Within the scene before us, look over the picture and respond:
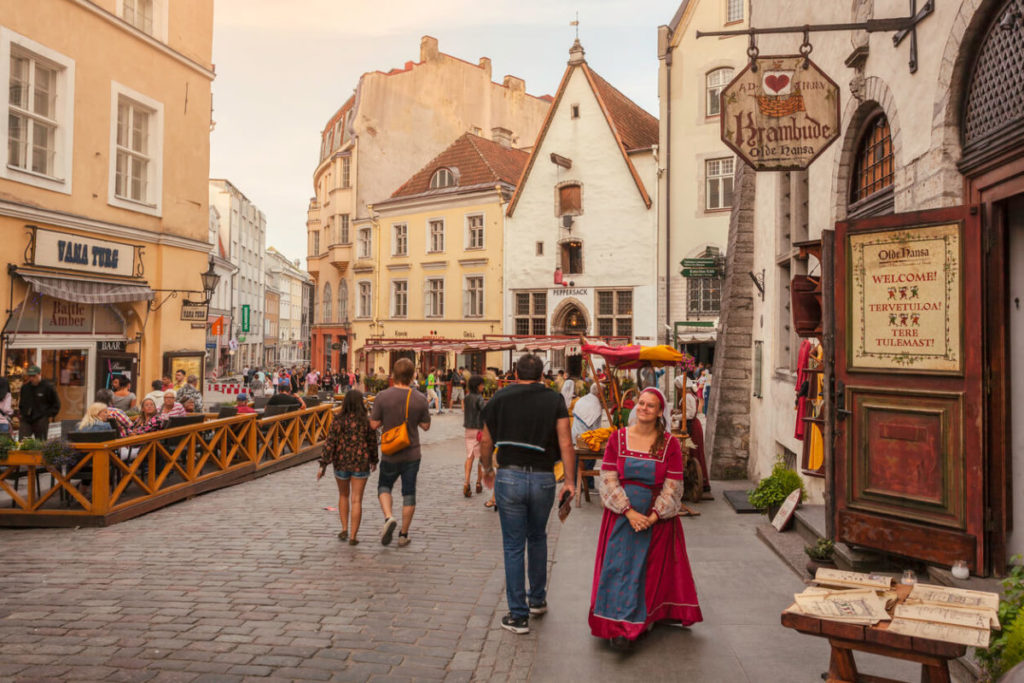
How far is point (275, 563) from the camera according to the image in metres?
7.10

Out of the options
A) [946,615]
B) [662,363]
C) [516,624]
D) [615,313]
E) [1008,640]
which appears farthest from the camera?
[615,313]

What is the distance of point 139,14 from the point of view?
16953mm

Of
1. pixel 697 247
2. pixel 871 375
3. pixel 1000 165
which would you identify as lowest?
pixel 871 375

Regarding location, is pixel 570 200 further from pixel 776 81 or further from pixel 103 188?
pixel 776 81

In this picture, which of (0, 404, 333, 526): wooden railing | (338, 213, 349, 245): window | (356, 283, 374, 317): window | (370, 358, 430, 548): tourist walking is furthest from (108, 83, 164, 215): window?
(338, 213, 349, 245): window

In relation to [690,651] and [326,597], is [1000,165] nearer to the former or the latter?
[690,651]

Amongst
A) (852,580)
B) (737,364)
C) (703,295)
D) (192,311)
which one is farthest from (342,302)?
(852,580)

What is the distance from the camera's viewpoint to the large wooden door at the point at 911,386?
5180 mm

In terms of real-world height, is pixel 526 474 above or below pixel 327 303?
below

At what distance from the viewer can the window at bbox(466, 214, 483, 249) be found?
36344 millimetres

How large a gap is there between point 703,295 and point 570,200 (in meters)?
7.46

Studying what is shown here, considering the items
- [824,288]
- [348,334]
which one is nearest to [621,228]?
[348,334]

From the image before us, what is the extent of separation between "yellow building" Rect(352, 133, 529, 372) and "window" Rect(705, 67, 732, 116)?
34.9 feet

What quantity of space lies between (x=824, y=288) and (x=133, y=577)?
20.7ft
